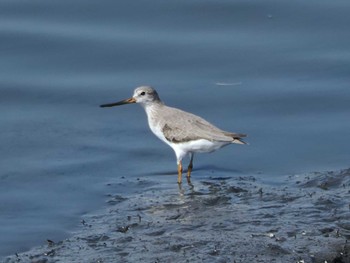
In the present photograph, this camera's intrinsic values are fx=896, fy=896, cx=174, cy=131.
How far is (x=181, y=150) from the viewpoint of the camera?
10062 mm

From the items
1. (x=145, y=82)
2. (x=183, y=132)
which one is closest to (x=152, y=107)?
(x=183, y=132)

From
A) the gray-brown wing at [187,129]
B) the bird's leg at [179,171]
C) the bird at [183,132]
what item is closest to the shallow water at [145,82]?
the bird's leg at [179,171]

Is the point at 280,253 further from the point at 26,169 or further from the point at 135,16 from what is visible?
the point at 135,16

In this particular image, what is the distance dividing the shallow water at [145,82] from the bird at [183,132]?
1.07 ft

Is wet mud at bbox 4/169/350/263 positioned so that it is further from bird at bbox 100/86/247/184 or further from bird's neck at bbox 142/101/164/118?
bird's neck at bbox 142/101/164/118

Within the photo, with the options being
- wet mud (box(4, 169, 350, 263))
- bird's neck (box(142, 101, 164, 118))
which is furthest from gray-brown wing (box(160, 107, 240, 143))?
wet mud (box(4, 169, 350, 263))

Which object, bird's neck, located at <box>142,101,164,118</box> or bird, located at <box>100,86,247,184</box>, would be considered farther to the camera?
bird's neck, located at <box>142,101,164,118</box>

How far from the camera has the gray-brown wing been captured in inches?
383

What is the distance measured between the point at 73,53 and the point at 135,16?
1.37m

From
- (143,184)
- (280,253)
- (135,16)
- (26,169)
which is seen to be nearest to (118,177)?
(143,184)

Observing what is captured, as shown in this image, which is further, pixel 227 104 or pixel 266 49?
pixel 266 49

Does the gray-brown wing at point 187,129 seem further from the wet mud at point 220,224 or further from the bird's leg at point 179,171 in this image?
the wet mud at point 220,224

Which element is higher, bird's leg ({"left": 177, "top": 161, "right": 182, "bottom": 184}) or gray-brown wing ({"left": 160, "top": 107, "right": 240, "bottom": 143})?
gray-brown wing ({"left": 160, "top": 107, "right": 240, "bottom": 143})

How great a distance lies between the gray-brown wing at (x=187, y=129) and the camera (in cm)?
973
